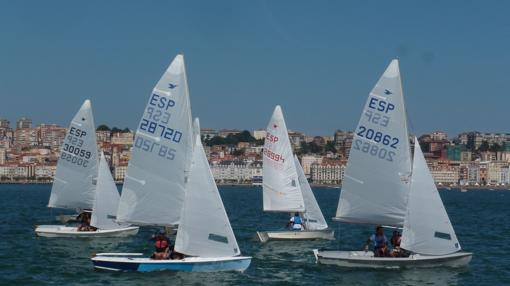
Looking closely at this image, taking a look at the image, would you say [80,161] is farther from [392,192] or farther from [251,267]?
[392,192]

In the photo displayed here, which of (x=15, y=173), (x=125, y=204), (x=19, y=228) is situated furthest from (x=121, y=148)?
(x=125, y=204)

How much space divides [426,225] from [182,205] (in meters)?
6.27

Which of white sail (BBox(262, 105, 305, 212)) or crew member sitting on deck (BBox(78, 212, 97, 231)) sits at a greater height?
white sail (BBox(262, 105, 305, 212))

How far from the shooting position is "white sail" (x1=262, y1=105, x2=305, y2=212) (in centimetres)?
3347

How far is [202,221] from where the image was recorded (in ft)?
72.2

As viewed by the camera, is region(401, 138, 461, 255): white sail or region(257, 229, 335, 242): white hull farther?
region(257, 229, 335, 242): white hull

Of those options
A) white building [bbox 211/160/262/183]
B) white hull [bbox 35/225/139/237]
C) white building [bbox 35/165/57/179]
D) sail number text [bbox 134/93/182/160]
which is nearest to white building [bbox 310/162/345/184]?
white building [bbox 211/160/262/183]

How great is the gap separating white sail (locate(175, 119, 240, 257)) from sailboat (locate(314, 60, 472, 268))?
3464 mm

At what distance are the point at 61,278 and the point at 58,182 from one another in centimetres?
1464

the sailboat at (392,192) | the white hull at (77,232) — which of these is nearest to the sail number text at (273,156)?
the white hull at (77,232)

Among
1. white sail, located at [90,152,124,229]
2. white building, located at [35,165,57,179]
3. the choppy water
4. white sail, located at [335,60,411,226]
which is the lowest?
the choppy water

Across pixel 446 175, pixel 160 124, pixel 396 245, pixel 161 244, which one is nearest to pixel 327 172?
pixel 446 175

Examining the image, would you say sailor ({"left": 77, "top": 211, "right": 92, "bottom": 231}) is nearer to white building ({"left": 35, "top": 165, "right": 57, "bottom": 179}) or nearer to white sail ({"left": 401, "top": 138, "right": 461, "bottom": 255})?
white sail ({"left": 401, "top": 138, "right": 461, "bottom": 255})

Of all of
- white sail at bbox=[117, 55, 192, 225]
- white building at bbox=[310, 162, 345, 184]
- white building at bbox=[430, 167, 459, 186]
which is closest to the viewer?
white sail at bbox=[117, 55, 192, 225]
